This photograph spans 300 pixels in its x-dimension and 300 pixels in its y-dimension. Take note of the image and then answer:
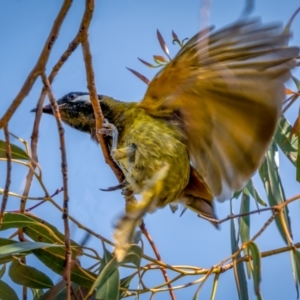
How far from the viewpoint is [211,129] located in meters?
2.15

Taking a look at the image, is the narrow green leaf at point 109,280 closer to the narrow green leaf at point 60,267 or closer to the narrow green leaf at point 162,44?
the narrow green leaf at point 60,267

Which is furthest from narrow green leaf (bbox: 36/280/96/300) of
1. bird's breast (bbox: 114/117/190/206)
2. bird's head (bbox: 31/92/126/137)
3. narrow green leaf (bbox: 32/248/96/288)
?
bird's head (bbox: 31/92/126/137)

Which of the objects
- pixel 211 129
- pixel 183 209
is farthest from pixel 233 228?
pixel 211 129

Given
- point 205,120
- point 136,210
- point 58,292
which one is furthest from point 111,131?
point 58,292

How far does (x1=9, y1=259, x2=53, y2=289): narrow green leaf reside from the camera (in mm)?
1740

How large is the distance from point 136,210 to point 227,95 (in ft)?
1.75

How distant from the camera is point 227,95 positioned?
2.02 metres

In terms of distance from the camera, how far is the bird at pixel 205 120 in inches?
71.6

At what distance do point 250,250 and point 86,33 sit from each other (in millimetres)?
646

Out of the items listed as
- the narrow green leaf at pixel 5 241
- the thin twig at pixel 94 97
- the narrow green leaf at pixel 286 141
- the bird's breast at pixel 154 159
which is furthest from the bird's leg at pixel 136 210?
the narrow green leaf at pixel 286 141

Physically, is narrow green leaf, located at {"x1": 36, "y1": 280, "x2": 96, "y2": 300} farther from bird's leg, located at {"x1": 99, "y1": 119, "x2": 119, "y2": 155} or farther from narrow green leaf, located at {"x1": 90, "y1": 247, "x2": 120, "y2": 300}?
bird's leg, located at {"x1": 99, "y1": 119, "x2": 119, "y2": 155}

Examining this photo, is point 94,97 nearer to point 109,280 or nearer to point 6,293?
point 109,280

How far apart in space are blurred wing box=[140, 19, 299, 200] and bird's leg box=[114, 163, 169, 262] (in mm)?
200

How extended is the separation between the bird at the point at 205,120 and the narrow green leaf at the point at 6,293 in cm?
41
